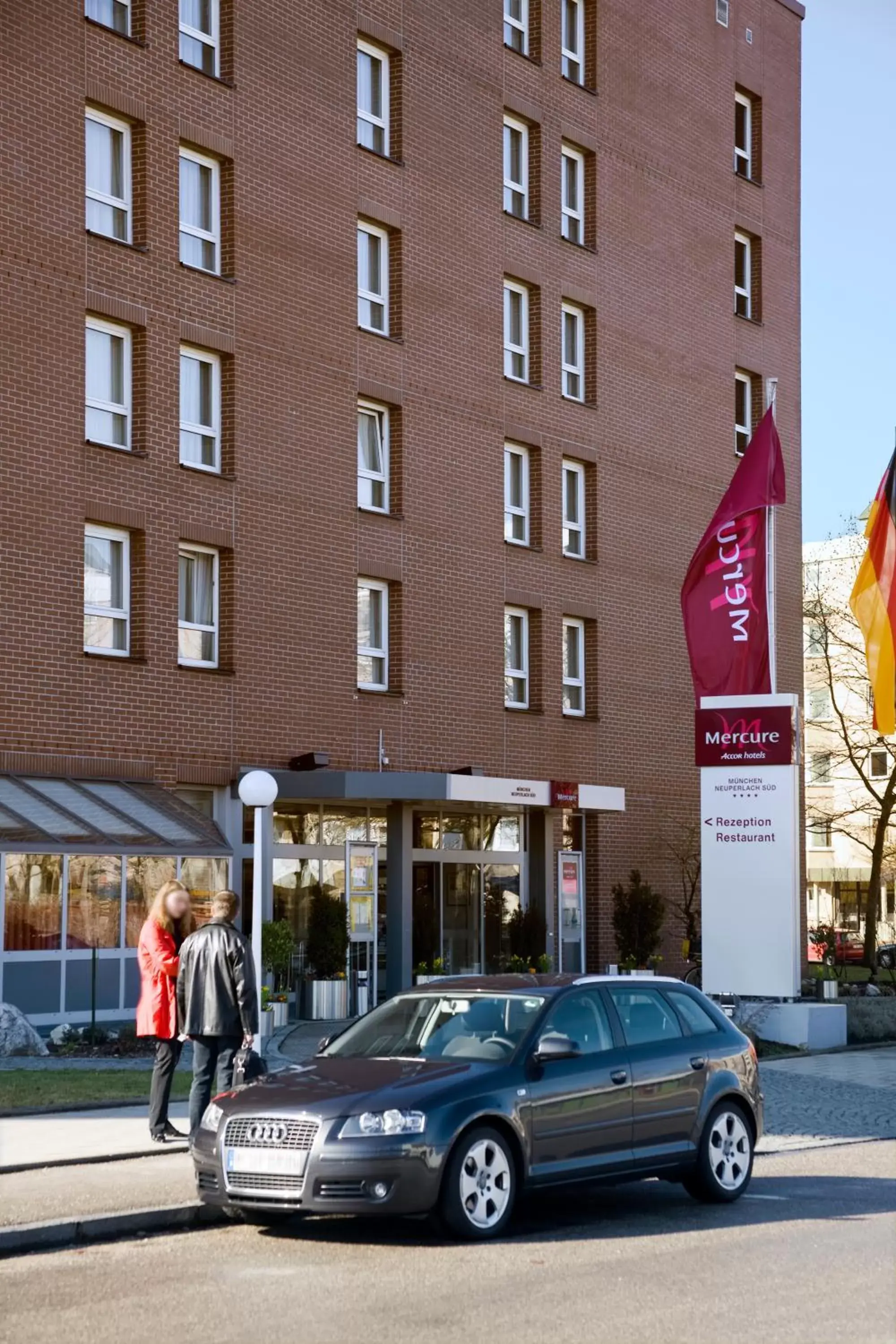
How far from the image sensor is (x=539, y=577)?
34406 millimetres

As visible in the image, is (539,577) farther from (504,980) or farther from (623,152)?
(504,980)

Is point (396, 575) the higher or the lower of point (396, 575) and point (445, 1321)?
the higher

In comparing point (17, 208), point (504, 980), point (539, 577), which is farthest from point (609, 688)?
point (504, 980)

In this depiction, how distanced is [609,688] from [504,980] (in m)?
24.5

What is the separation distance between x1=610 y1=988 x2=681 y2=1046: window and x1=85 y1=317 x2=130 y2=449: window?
1626cm

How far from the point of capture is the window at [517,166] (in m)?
34.7

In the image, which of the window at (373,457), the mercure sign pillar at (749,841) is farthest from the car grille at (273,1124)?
the window at (373,457)

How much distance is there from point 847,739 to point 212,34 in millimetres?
25024

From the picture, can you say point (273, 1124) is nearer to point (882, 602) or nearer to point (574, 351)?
point (882, 602)

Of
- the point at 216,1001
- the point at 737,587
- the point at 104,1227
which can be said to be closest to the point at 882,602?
the point at 737,587

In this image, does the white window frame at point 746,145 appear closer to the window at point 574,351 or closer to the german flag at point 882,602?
the window at point 574,351

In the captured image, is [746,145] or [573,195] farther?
[746,145]

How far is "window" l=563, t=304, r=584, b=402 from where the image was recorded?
117 feet

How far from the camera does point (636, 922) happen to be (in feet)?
115
